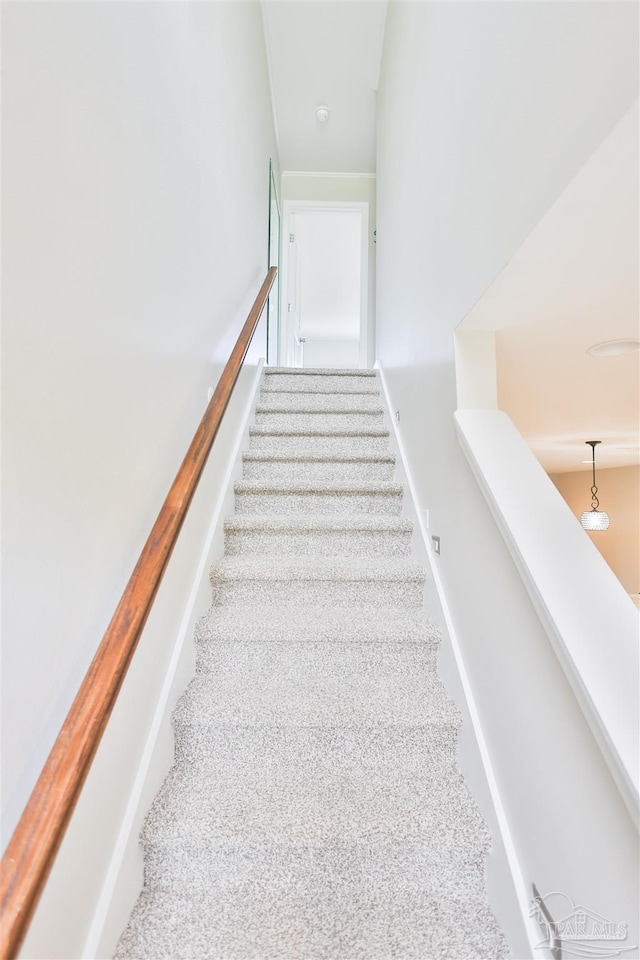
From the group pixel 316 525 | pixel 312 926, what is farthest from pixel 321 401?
pixel 312 926

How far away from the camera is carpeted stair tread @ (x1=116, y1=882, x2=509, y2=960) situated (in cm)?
88

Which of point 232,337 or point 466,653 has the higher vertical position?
point 232,337

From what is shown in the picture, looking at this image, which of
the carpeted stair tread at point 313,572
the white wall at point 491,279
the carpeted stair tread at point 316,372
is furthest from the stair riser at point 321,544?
the carpeted stair tread at point 316,372

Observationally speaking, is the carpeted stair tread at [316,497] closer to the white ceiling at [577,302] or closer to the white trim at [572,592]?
the white ceiling at [577,302]

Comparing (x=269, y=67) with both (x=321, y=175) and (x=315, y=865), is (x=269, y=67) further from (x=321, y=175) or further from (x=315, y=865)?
(x=315, y=865)

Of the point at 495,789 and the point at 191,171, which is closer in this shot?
the point at 495,789

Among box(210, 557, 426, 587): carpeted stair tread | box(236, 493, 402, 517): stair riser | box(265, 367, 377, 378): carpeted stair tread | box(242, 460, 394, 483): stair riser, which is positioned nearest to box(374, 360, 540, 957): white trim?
box(210, 557, 426, 587): carpeted stair tread

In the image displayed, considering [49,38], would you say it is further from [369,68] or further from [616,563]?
[616,563]

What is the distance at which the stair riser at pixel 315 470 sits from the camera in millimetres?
2178

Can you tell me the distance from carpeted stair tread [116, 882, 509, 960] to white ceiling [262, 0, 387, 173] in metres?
4.33

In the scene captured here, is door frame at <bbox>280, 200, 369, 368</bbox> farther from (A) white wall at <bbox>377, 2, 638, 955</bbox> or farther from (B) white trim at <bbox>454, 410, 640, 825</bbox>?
(B) white trim at <bbox>454, 410, 640, 825</bbox>

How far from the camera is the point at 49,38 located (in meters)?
0.69

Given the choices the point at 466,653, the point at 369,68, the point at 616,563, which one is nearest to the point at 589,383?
the point at 466,653

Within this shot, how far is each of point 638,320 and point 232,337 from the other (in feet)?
5.38
